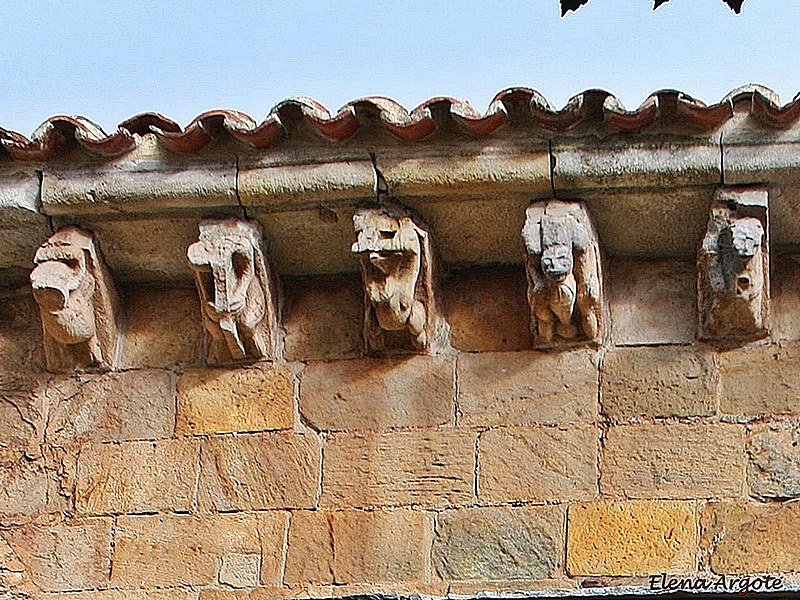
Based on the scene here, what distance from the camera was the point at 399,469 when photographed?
5.02 m

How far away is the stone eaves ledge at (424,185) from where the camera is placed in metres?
4.94

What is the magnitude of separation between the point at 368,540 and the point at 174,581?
585 millimetres

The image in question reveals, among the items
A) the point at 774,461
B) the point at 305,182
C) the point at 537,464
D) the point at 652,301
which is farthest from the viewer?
the point at 652,301

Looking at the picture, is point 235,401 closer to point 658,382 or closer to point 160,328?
point 160,328

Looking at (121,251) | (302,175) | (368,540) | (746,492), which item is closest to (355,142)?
(302,175)

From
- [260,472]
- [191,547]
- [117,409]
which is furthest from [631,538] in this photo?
[117,409]

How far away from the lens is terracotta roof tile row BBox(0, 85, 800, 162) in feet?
16.0

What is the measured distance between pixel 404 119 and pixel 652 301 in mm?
949

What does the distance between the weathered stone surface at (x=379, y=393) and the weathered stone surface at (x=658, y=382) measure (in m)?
0.48

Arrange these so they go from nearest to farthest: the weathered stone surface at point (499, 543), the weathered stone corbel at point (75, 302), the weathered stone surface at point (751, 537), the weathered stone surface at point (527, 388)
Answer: the weathered stone surface at point (751, 537)
the weathered stone surface at point (499, 543)
the weathered stone surface at point (527, 388)
the weathered stone corbel at point (75, 302)

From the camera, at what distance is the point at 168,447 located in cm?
521

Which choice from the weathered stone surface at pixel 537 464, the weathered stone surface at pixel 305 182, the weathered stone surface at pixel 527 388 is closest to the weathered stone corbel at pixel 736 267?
the weathered stone surface at pixel 527 388

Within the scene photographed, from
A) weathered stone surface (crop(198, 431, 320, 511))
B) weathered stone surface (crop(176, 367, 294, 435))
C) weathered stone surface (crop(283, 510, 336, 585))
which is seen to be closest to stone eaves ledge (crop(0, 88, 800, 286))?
weathered stone surface (crop(176, 367, 294, 435))

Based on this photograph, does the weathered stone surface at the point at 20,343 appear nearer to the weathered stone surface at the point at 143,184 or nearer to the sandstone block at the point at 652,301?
the weathered stone surface at the point at 143,184
